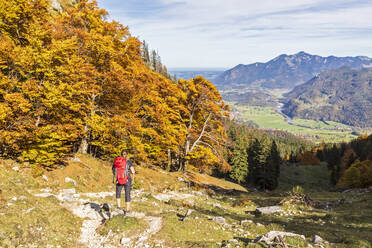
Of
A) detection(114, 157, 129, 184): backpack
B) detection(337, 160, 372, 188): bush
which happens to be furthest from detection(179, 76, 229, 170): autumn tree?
detection(337, 160, 372, 188): bush

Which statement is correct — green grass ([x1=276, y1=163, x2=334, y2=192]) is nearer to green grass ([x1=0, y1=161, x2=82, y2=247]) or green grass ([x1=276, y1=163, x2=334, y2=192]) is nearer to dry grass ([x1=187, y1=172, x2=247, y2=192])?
dry grass ([x1=187, y1=172, x2=247, y2=192])

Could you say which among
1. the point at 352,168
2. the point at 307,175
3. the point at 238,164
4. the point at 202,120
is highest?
the point at 202,120

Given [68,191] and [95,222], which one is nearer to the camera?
[95,222]

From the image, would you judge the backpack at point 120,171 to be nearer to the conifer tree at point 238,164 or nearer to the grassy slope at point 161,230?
the grassy slope at point 161,230

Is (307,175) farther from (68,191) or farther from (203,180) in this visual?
(68,191)

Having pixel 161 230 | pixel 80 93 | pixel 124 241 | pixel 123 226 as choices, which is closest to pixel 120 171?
pixel 123 226

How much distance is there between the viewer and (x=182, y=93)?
30391mm

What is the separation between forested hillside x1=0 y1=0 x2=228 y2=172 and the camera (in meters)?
15.7

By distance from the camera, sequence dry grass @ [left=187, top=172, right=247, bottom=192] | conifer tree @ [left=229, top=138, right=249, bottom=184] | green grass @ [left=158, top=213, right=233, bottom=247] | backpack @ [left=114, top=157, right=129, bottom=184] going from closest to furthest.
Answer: green grass @ [left=158, top=213, right=233, bottom=247]
backpack @ [left=114, top=157, right=129, bottom=184]
dry grass @ [left=187, top=172, right=247, bottom=192]
conifer tree @ [left=229, top=138, right=249, bottom=184]

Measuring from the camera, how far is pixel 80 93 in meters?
19.4

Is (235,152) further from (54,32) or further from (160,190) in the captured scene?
(54,32)

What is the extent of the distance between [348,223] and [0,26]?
3123 cm

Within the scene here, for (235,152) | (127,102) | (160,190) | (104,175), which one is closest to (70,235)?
(104,175)

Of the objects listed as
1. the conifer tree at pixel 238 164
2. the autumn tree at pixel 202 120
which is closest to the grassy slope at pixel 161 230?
the autumn tree at pixel 202 120
